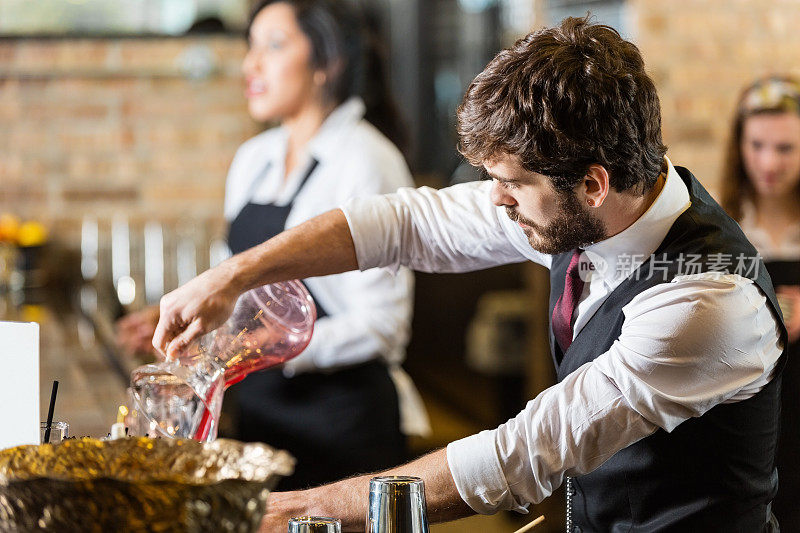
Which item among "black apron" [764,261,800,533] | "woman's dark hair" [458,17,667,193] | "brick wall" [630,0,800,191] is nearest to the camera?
"woman's dark hair" [458,17,667,193]

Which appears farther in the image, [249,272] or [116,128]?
[116,128]

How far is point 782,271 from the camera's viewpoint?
8.57ft

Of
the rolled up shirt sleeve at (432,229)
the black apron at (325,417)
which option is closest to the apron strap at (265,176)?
the black apron at (325,417)

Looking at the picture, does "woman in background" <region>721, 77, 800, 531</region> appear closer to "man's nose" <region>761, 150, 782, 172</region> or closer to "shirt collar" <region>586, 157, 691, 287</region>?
"man's nose" <region>761, 150, 782, 172</region>

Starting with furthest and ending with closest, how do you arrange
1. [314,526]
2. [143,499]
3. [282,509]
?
[282,509], [314,526], [143,499]

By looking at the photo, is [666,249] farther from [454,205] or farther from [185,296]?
[185,296]

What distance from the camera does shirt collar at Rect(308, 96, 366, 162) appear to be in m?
2.40

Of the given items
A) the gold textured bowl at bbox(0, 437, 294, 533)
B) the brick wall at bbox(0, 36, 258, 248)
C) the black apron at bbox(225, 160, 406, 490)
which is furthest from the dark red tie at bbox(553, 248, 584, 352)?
the brick wall at bbox(0, 36, 258, 248)

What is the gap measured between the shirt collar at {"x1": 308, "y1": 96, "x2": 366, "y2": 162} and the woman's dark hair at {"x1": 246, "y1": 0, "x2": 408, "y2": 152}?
0.05 m

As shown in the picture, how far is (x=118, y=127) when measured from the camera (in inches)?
157

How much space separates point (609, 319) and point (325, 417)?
1.04m

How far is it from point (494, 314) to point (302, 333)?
3.52 meters

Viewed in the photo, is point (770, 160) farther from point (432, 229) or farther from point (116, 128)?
point (116, 128)

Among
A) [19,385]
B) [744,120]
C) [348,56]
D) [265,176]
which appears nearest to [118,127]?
[265,176]
